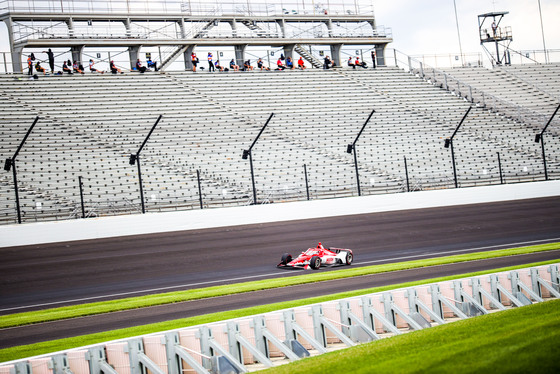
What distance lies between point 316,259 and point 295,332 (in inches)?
340

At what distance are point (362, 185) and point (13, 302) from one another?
54.3 feet

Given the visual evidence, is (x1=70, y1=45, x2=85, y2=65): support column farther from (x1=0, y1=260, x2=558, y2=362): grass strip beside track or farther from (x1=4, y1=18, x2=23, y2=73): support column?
(x1=0, y1=260, x2=558, y2=362): grass strip beside track

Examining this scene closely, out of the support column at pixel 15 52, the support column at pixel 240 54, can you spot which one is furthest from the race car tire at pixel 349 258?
the support column at pixel 240 54

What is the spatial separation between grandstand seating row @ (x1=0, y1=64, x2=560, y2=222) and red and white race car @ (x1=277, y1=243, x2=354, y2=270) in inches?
292

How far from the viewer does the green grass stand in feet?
16.6

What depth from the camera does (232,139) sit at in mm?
29516

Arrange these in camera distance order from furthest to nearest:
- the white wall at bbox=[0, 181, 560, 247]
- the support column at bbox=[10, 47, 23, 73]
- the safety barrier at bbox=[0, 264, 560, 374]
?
the support column at bbox=[10, 47, 23, 73]
the white wall at bbox=[0, 181, 560, 247]
the safety barrier at bbox=[0, 264, 560, 374]

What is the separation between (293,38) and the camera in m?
40.8

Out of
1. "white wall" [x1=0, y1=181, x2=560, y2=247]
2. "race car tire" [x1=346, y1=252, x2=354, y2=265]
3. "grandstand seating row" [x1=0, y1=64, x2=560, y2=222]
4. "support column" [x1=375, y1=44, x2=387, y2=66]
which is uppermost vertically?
"support column" [x1=375, y1=44, x2=387, y2=66]

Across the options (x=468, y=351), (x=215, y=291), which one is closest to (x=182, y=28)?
(x=215, y=291)

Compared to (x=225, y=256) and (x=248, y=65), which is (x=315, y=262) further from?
A: (x=248, y=65)

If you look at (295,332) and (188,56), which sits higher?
(188,56)

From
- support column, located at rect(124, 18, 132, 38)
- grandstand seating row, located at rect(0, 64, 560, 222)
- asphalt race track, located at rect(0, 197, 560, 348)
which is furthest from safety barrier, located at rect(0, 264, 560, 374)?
support column, located at rect(124, 18, 132, 38)

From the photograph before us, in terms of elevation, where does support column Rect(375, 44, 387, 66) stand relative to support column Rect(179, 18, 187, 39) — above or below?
below
